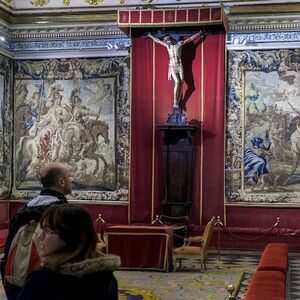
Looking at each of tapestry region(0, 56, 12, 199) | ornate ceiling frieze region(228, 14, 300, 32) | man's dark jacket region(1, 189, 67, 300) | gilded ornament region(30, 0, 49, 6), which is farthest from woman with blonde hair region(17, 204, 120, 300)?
gilded ornament region(30, 0, 49, 6)

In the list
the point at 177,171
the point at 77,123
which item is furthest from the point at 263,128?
the point at 77,123

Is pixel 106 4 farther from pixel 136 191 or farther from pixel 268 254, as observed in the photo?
pixel 268 254

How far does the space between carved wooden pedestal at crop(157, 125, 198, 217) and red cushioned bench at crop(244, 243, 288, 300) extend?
394 centimetres

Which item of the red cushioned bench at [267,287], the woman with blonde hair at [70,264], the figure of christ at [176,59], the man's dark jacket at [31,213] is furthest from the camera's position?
the figure of christ at [176,59]

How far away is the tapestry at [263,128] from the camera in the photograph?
14.5 meters

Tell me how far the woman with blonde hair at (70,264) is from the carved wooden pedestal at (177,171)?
37.6ft

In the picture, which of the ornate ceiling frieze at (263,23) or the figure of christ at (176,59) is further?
the ornate ceiling frieze at (263,23)

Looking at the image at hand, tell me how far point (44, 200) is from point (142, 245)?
7.33 m

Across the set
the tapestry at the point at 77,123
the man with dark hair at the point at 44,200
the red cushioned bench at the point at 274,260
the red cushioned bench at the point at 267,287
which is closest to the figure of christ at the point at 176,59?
the tapestry at the point at 77,123

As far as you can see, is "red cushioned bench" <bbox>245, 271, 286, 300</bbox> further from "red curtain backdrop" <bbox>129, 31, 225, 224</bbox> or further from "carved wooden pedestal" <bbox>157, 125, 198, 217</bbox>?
"red curtain backdrop" <bbox>129, 31, 225, 224</bbox>

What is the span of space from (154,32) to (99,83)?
6.75 feet

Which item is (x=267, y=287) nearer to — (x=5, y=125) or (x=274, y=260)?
(x=274, y=260)

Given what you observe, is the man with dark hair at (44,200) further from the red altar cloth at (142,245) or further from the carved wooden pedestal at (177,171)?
the carved wooden pedestal at (177,171)

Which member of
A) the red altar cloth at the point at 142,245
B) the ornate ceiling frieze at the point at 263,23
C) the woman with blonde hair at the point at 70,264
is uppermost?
the ornate ceiling frieze at the point at 263,23
